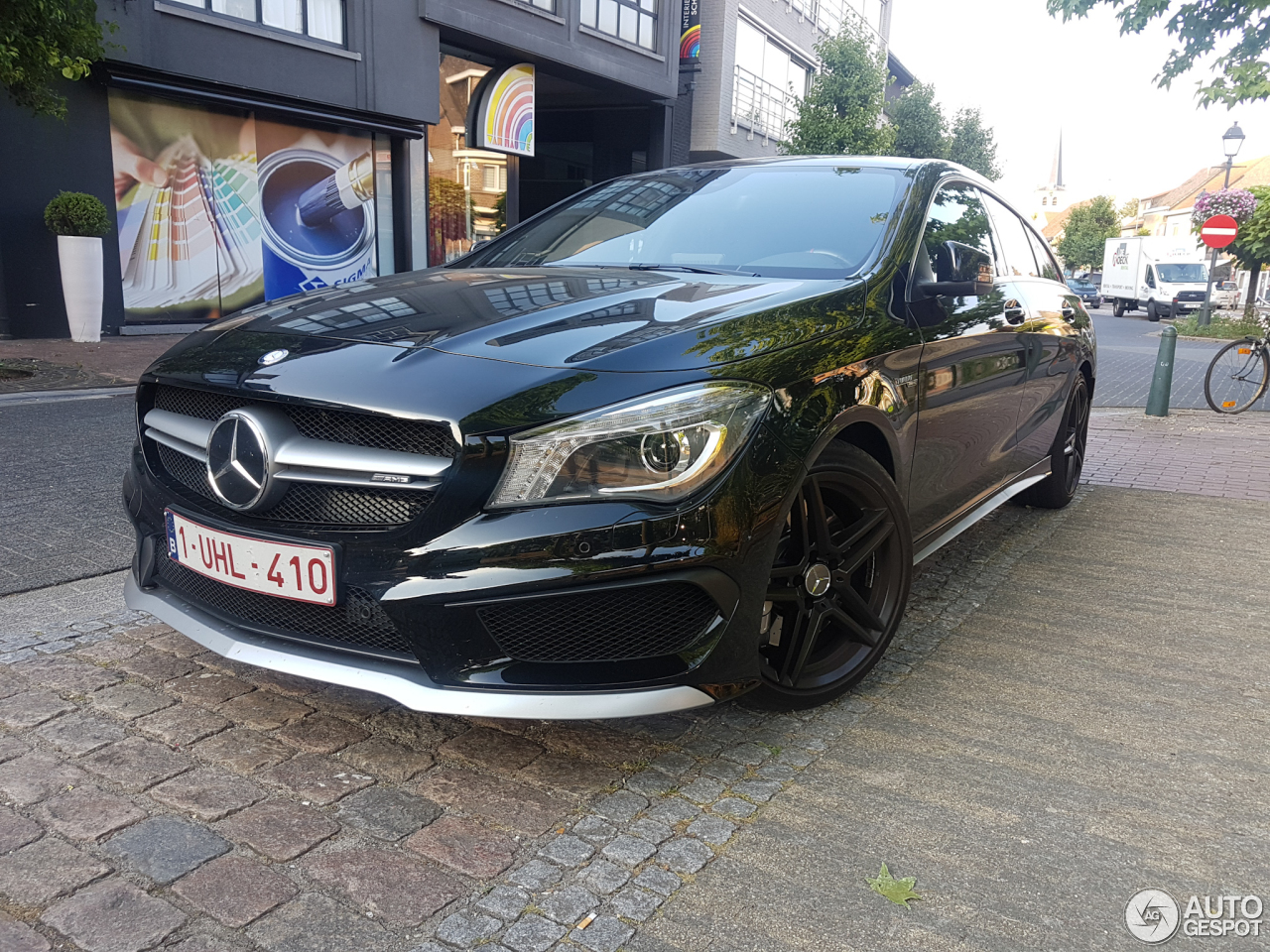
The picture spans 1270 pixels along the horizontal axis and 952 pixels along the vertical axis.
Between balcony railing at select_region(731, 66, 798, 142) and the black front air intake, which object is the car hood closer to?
the black front air intake

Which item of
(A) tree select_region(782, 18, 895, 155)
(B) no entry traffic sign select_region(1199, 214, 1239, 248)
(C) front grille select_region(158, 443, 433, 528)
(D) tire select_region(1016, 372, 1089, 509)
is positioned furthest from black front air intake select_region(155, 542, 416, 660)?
(A) tree select_region(782, 18, 895, 155)

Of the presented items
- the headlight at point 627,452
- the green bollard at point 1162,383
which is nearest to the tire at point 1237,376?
the green bollard at point 1162,383

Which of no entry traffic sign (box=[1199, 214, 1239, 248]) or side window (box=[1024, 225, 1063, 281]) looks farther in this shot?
no entry traffic sign (box=[1199, 214, 1239, 248])

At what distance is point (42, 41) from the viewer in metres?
8.16

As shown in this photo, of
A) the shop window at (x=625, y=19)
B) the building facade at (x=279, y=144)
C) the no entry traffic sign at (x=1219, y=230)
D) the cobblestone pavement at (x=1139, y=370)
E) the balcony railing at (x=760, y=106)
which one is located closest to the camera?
the cobblestone pavement at (x=1139, y=370)

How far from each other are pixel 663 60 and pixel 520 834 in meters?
23.4

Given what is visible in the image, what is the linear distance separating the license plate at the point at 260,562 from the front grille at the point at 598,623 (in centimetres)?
38

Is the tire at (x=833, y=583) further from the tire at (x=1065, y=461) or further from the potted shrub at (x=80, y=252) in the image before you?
the potted shrub at (x=80, y=252)

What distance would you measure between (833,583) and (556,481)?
96cm

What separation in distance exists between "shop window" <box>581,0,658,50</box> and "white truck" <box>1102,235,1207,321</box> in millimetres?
22367

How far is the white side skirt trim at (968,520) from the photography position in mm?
3475

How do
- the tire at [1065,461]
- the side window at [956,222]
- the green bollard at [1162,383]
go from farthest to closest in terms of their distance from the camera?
the green bollard at [1162,383], the tire at [1065,461], the side window at [956,222]

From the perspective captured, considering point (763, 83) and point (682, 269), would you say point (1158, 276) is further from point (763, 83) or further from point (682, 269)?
point (682, 269)

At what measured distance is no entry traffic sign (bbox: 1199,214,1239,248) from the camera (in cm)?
2031
